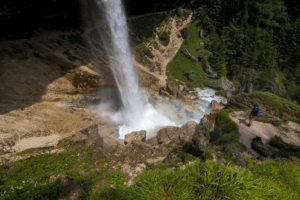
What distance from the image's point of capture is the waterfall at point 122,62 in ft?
57.7

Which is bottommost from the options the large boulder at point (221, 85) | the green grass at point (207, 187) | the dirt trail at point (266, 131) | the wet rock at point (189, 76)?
the dirt trail at point (266, 131)

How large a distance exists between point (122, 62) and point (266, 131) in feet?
56.6

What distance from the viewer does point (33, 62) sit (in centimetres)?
1494

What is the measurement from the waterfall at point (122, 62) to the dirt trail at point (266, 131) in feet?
31.2

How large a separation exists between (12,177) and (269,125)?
1596 centimetres

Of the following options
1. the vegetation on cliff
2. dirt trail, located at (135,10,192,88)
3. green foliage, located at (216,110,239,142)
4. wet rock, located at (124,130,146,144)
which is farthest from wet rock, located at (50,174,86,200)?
the vegetation on cliff

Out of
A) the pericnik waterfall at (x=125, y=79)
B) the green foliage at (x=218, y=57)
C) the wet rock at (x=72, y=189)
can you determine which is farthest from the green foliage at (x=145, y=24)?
the wet rock at (x=72, y=189)

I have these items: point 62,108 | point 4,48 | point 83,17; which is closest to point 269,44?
point 83,17

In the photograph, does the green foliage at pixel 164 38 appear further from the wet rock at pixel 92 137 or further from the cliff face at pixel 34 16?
the wet rock at pixel 92 137

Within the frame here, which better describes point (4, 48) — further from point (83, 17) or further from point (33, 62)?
point (83, 17)

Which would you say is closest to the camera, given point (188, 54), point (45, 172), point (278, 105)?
point (45, 172)

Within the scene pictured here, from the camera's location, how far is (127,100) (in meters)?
18.0

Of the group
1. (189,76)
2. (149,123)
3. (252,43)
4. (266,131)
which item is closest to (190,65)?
(189,76)

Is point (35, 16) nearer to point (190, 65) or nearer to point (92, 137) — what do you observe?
point (92, 137)
